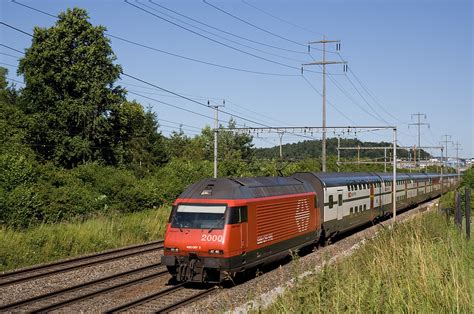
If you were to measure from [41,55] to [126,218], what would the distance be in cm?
2296

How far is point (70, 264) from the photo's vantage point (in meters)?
20.1

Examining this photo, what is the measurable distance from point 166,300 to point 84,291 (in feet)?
8.73

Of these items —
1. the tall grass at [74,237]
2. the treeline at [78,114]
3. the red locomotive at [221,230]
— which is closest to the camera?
the red locomotive at [221,230]

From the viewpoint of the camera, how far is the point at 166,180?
120 feet

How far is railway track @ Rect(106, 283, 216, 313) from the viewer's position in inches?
531

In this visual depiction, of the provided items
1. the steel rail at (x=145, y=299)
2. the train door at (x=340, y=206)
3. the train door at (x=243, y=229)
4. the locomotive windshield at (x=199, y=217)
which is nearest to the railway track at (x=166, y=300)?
the steel rail at (x=145, y=299)

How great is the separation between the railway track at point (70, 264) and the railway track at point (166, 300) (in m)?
4.76

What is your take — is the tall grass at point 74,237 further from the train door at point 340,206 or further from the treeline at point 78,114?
the train door at point 340,206

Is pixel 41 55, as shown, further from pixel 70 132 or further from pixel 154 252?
pixel 154 252

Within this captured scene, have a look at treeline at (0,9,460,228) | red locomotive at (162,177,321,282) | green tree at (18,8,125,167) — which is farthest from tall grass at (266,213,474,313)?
green tree at (18,8,125,167)

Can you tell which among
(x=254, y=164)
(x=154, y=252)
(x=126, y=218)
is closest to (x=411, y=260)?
(x=154, y=252)

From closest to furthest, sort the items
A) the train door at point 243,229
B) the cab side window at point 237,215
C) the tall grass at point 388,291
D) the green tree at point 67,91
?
1. the tall grass at point 388,291
2. the cab side window at point 237,215
3. the train door at point 243,229
4. the green tree at point 67,91

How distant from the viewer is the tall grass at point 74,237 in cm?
2019

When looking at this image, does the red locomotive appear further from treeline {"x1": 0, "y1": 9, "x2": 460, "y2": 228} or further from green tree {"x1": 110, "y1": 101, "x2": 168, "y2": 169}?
green tree {"x1": 110, "y1": 101, "x2": 168, "y2": 169}
